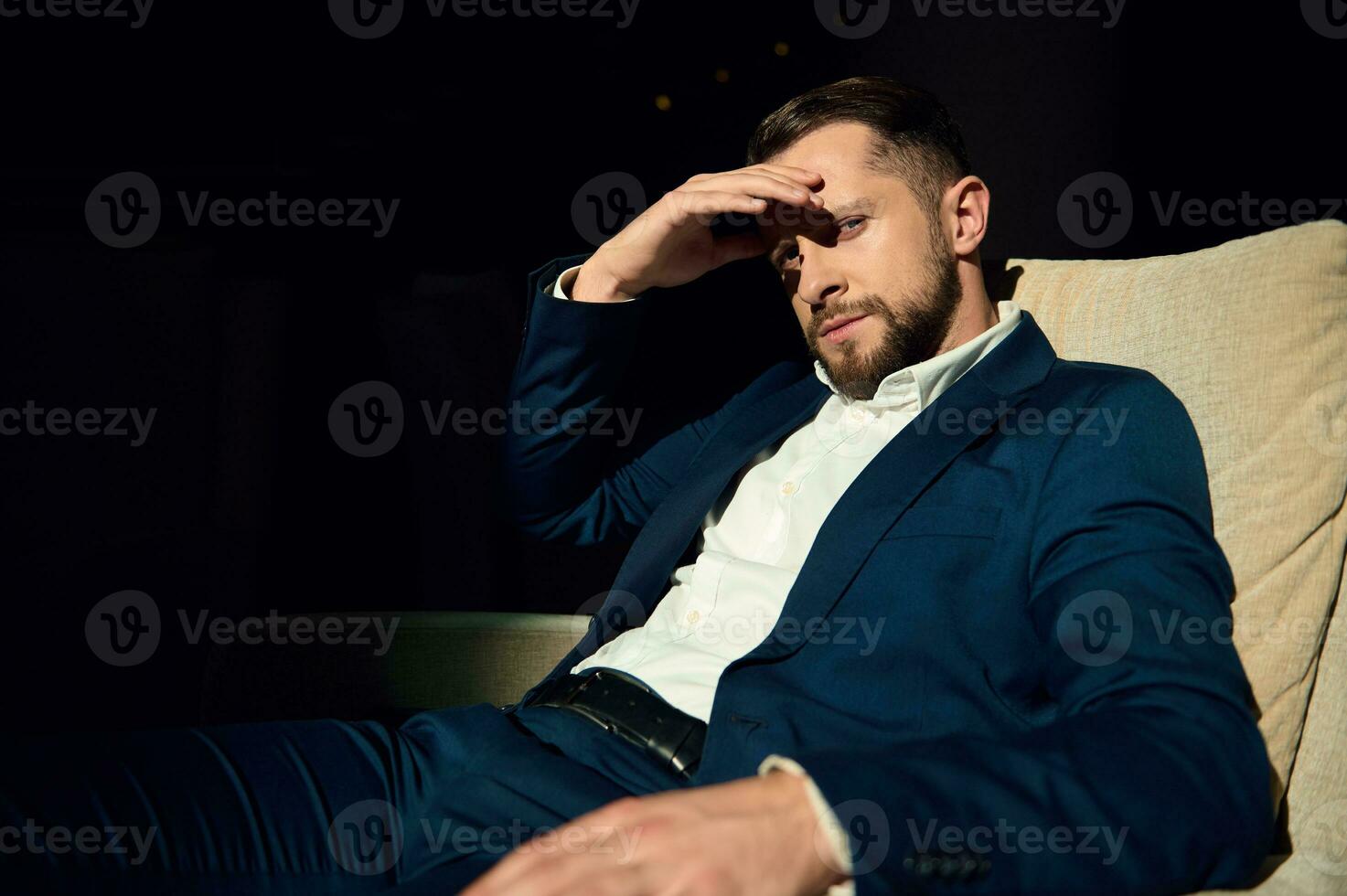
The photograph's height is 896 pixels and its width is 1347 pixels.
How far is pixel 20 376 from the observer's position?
169cm

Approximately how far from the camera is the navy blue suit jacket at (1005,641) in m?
0.78

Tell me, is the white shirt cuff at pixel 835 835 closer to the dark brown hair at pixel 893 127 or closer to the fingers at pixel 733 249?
the dark brown hair at pixel 893 127

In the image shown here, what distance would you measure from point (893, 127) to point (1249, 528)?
2.20 ft

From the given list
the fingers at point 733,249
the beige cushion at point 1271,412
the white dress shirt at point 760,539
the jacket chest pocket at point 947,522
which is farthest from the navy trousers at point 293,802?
the fingers at point 733,249

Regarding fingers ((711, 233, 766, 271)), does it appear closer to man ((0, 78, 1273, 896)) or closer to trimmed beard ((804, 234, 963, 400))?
man ((0, 78, 1273, 896))

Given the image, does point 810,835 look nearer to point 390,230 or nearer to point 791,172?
point 791,172

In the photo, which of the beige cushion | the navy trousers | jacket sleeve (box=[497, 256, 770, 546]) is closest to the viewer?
the navy trousers

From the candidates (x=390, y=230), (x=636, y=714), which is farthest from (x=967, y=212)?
(x=390, y=230)

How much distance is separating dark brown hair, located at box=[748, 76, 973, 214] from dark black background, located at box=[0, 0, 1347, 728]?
53cm

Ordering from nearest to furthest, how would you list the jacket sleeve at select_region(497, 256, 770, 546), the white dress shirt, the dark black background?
the white dress shirt, the jacket sleeve at select_region(497, 256, 770, 546), the dark black background

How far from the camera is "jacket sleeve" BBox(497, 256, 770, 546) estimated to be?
1637 millimetres

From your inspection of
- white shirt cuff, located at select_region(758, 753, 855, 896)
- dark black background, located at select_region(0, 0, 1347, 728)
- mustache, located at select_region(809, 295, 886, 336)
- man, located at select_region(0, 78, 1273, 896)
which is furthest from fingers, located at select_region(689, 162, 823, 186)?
white shirt cuff, located at select_region(758, 753, 855, 896)

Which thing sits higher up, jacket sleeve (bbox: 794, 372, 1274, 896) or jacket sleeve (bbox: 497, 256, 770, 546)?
jacket sleeve (bbox: 497, 256, 770, 546)

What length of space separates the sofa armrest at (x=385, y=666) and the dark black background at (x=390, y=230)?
0.42 m
